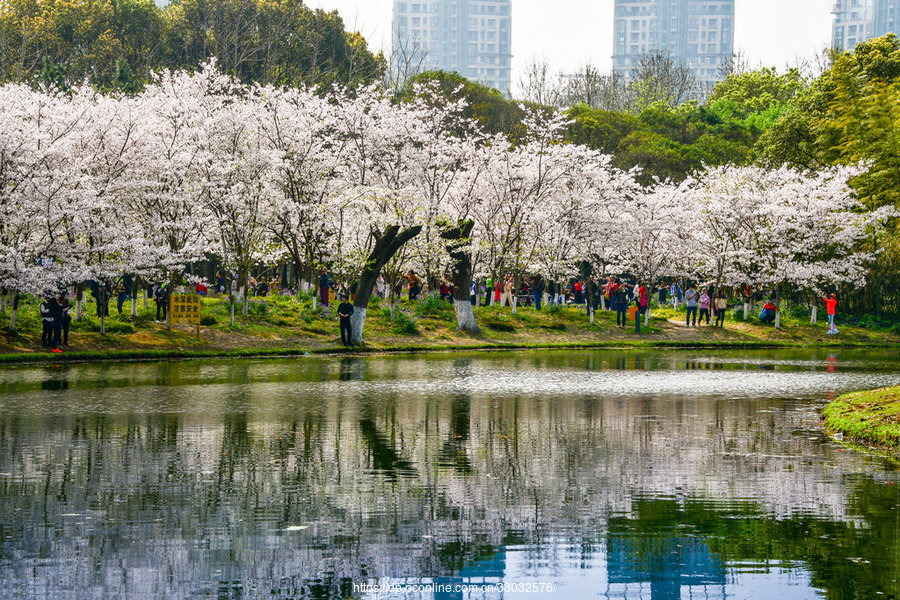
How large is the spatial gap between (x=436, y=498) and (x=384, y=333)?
2736 cm

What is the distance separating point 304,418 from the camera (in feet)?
51.5

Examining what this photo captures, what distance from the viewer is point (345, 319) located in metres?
33.2

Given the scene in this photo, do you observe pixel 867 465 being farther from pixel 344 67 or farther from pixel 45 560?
pixel 344 67

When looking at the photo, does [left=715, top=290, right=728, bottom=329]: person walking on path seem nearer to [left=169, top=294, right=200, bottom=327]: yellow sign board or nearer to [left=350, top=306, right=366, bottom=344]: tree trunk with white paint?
[left=350, top=306, right=366, bottom=344]: tree trunk with white paint

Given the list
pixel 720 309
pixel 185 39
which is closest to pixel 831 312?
pixel 720 309

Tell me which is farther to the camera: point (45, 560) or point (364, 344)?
point (364, 344)

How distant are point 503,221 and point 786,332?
44.5ft

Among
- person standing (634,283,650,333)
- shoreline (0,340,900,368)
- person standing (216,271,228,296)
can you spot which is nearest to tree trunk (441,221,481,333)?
shoreline (0,340,900,368)

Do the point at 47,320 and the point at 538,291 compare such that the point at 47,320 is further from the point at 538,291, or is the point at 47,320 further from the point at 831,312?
the point at 831,312

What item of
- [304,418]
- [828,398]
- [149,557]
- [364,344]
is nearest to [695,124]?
[364,344]

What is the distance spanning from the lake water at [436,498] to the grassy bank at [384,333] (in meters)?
11.2

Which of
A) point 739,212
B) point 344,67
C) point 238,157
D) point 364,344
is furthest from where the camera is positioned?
point 344,67

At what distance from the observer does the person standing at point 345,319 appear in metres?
32.6

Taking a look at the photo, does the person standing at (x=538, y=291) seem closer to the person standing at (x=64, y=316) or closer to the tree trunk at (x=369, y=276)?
the tree trunk at (x=369, y=276)
